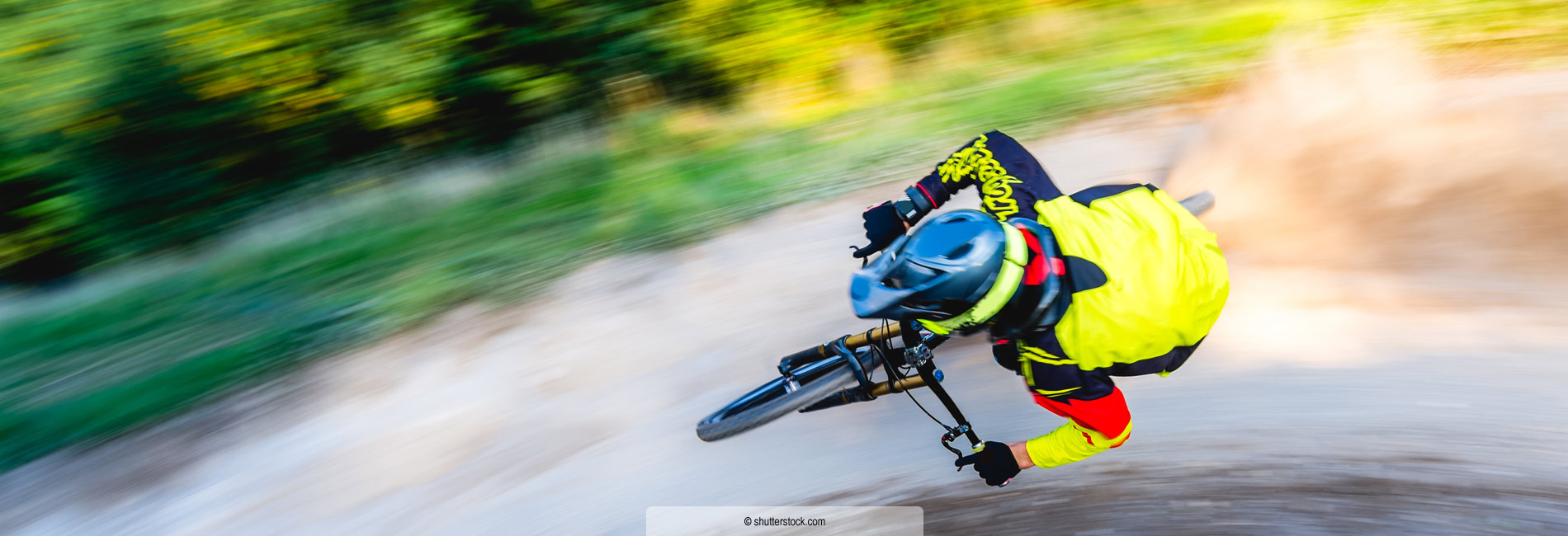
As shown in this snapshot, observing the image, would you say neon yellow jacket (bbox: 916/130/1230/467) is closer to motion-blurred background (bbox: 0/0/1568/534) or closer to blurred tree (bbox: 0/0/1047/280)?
motion-blurred background (bbox: 0/0/1568/534)

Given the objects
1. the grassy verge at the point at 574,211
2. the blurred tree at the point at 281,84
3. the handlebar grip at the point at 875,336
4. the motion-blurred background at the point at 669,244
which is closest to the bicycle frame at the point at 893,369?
the handlebar grip at the point at 875,336

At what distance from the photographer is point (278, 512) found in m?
3.86

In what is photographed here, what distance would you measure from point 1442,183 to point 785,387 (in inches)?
158

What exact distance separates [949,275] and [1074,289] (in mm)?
465

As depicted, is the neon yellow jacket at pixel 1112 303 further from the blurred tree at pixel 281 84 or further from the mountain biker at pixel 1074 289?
the blurred tree at pixel 281 84

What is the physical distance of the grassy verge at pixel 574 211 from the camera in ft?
14.9

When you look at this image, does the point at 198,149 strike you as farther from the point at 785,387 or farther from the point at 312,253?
the point at 785,387

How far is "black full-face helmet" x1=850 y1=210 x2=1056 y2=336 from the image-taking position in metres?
2.27

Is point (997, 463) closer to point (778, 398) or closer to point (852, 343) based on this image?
point (852, 343)

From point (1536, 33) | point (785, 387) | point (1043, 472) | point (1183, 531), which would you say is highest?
point (1536, 33)

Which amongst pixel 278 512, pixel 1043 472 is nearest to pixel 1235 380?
pixel 1043 472

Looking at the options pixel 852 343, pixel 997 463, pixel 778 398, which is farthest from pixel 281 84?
pixel 997 463

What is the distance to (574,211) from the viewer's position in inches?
218

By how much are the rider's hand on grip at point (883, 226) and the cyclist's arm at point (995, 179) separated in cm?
13
